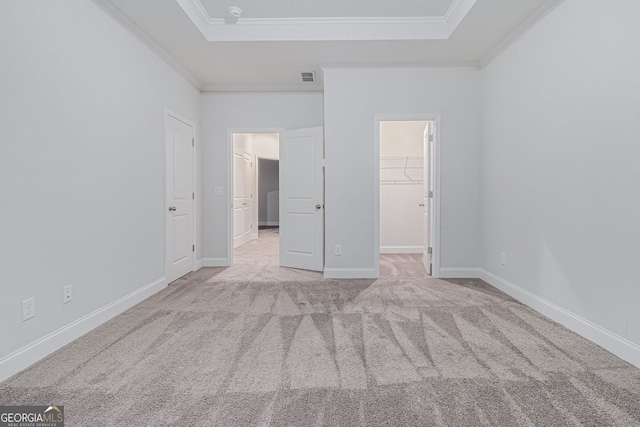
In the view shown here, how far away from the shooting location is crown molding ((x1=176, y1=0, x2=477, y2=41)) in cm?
330

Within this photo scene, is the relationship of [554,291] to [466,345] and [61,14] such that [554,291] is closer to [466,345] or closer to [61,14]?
[466,345]

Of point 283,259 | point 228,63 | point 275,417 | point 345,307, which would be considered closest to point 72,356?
point 275,417

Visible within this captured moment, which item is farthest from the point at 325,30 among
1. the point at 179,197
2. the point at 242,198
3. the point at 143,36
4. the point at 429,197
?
the point at 242,198

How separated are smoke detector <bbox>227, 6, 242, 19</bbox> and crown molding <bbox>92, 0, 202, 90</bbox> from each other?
885 mm

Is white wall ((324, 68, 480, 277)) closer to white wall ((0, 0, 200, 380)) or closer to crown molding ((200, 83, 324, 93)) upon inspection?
crown molding ((200, 83, 324, 93))

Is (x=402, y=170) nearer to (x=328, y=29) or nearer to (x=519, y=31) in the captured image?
(x=519, y=31)

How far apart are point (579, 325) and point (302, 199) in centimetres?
325

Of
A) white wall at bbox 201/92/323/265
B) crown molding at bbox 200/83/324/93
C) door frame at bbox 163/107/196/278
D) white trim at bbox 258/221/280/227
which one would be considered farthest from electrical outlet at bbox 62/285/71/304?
white trim at bbox 258/221/280/227

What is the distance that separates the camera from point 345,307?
2.93 m

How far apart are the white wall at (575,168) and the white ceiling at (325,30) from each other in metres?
0.41

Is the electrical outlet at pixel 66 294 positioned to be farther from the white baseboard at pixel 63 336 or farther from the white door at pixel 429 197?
the white door at pixel 429 197

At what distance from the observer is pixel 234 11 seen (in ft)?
10.2

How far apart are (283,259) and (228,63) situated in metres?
2.74

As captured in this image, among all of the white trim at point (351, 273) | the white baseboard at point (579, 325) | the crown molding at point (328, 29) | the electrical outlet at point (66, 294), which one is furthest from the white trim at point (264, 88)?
the white baseboard at point (579, 325)
